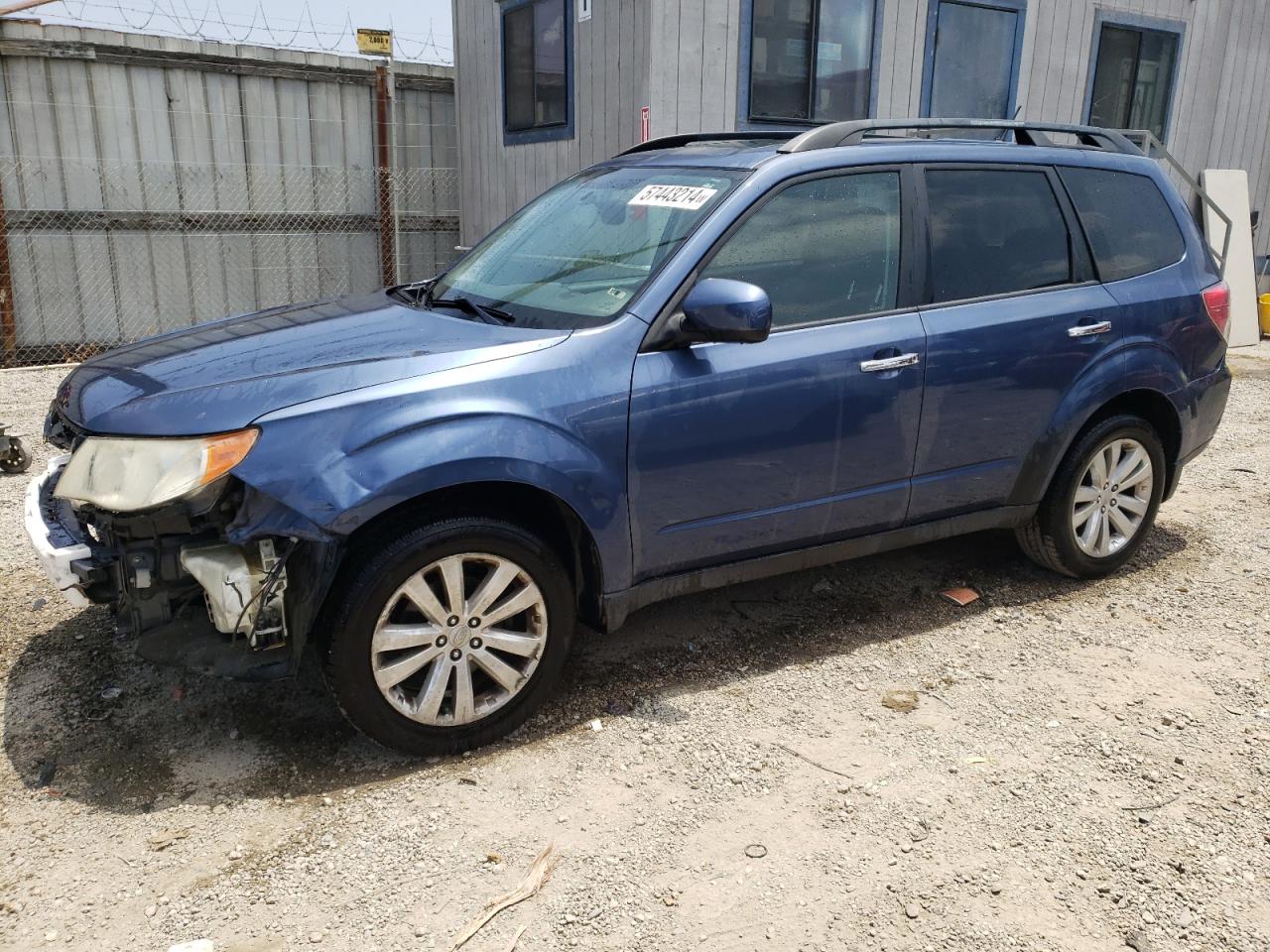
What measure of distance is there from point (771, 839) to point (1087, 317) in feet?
8.40

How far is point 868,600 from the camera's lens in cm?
459

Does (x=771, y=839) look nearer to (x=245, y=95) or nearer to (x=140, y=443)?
(x=140, y=443)

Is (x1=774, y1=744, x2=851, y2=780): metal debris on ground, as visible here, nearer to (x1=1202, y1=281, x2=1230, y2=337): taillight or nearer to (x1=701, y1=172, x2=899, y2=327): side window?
(x1=701, y1=172, x2=899, y2=327): side window

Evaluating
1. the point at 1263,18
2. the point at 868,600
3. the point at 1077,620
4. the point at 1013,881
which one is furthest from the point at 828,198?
the point at 1263,18

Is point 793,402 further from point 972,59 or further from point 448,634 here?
point 972,59

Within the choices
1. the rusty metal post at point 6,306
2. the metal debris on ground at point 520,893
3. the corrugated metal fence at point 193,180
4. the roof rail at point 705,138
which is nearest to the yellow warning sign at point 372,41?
the corrugated metal fence at point 193,180

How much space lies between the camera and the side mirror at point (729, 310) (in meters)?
3.28

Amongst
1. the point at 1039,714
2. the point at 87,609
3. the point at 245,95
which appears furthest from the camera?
the point at 245,95

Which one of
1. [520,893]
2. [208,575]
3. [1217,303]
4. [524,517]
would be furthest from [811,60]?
[520,893]

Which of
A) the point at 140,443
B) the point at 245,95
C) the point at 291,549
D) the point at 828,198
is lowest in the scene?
the point at 291,549

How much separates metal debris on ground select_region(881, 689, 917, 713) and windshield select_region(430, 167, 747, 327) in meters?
1.63

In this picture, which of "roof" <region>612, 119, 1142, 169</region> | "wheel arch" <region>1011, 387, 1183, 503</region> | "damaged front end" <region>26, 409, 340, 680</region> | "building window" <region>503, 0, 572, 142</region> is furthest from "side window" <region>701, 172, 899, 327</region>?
"building window" <region>503, 0, 572, 142</region>

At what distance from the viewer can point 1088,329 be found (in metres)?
4.29

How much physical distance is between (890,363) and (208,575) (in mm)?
2339
